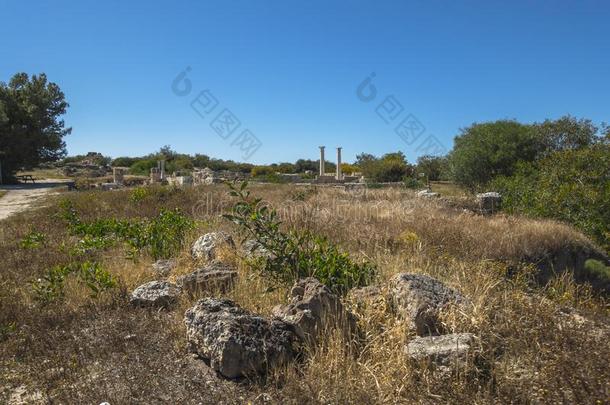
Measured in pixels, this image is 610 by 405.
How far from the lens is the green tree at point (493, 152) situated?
21422 mm

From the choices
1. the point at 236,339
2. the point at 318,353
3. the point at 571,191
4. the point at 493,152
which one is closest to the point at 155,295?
the point at 236,339

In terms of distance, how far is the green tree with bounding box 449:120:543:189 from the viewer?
843 inches

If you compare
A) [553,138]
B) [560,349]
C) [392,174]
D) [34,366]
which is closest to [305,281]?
[560,349]

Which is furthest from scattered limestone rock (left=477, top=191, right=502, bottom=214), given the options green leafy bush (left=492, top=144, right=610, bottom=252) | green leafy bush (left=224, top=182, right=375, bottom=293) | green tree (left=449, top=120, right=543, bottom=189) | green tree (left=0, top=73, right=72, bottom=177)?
green tree (left=0, top=73, right=72, bottom=177)

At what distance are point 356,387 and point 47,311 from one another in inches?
131

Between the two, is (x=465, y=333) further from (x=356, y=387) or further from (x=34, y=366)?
(x=34, y=366)

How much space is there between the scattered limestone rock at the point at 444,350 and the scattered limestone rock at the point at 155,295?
2581 millimetres

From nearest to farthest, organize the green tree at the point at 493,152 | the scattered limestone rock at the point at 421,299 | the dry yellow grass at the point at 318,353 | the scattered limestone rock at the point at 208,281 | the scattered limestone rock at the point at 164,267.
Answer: the dry yellow grass at the point at 318,353 → the scattered limestone rock at the point at 421,299 → the scattered limestone rock at the point at 208,281 → the scattered limestone rock at the point at 164,267 → the green tree at the point at 493,152

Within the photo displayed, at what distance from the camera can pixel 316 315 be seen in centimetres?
338

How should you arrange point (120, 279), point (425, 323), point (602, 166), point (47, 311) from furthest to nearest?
point (602, 166) → point (120, 279) → point (47, 311) → point (425, 323)

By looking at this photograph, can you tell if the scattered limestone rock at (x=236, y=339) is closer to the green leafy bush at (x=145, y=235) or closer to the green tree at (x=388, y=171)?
the green leafy bush at (x=145, y=235)

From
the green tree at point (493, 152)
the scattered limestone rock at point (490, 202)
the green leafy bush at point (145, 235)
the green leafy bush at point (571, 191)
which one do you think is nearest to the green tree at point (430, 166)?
the green tree at point (493, 152)

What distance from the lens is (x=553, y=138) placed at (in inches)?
893

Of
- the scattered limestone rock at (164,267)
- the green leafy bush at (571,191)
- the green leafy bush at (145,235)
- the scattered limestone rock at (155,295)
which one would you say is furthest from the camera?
the green leafy bush at (571,191)
